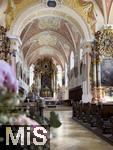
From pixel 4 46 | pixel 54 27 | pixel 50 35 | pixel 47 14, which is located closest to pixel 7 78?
pixel 4 46

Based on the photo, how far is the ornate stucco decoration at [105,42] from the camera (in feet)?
58.5

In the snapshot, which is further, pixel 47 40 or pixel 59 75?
pixel 59 75

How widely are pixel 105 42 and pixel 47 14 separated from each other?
4219 mm

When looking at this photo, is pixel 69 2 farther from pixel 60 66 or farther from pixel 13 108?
pixel 60 66

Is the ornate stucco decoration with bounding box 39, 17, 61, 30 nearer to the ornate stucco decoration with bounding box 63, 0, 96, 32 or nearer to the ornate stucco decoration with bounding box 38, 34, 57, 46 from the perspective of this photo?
the ornate stucco decoration with bounding box 38, 34, 57, 46

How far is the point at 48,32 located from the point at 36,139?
26352 millimetres

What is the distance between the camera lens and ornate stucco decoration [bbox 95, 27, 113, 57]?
1783cm

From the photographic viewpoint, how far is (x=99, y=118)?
9617 mm

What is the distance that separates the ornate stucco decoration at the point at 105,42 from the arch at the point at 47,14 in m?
0.90

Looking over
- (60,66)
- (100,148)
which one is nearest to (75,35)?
(60,66)

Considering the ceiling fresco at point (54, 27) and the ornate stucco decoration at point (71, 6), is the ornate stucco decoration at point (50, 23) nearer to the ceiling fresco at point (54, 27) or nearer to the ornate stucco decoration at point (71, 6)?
the ceiling fresco at point (54, 27)

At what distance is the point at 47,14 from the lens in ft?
64.3
